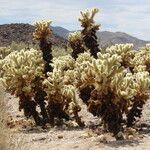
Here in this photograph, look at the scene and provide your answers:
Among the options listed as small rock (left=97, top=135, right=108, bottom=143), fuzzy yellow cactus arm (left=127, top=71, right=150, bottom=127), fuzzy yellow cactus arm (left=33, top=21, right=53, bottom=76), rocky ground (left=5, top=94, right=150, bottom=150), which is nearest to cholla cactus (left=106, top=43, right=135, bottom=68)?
fuzzy yellow cactus arm (left=33, top=21, right=53, bottom=76)

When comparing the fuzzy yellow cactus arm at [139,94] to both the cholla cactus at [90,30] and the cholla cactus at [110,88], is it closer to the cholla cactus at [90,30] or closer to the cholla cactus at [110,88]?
the cholla cactus at [110,88]

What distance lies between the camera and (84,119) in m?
13.1

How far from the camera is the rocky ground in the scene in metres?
10.1

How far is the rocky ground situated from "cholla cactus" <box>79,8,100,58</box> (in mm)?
4790

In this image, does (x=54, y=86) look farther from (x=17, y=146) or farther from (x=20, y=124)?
(x=17, y=146)

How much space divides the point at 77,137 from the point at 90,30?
704cm

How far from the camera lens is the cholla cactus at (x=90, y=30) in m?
17.5

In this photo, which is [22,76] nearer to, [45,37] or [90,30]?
[45,37]

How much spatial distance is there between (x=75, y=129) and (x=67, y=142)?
4.30 feet

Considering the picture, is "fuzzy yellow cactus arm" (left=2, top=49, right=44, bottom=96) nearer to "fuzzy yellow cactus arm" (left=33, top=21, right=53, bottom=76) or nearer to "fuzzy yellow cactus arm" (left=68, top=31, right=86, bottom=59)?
"fuzzy yellow cactus arm" (left=33, top=21, right=53, bottom=76)

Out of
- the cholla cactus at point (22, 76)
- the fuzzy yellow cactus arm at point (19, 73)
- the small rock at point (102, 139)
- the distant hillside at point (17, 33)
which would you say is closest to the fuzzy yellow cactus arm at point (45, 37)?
the cholla cactus at point (22, 76)

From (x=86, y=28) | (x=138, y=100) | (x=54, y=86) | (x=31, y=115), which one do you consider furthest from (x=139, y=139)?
(x=86, y=28)

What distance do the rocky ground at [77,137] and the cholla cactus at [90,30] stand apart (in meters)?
4.79

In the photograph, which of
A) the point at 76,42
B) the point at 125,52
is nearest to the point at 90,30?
the point at 76,42
